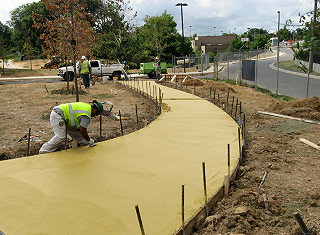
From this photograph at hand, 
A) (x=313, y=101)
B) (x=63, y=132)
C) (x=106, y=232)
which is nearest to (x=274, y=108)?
(x=313, y=101)

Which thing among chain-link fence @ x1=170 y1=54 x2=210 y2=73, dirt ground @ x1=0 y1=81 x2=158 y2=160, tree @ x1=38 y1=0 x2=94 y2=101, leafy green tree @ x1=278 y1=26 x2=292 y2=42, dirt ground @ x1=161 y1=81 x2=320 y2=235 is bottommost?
dirt ground @ x1=161 y1=81 x2=320 y2=235

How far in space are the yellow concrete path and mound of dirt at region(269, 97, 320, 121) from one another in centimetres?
254

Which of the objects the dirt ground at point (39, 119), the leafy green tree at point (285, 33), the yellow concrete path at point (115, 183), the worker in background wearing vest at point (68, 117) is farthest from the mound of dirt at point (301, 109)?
the worker in background wearing vest at point (68, 117)

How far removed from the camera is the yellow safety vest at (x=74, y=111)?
18.1 feet

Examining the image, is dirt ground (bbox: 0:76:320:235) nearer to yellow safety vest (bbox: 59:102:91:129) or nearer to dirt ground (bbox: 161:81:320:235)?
dirt ground (bbox: 161:81:320:235)

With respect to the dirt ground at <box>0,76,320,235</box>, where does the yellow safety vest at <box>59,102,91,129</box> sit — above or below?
above

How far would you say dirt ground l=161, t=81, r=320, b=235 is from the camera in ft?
11.0

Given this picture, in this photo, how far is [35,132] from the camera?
731cm

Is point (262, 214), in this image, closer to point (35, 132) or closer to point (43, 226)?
point (43, 226)

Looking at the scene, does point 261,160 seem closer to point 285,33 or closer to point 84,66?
point 285,33

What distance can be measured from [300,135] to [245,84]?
10.8m

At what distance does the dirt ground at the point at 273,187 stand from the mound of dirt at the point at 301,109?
2.34 ft

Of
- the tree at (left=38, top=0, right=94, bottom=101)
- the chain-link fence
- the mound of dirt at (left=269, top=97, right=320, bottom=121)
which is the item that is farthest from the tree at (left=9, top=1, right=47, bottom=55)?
the mound of dirt at (left=269, top=97, right=320, bottom=121)

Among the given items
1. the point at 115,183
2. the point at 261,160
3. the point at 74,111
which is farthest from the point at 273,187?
the point at 74,111
